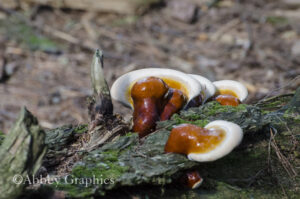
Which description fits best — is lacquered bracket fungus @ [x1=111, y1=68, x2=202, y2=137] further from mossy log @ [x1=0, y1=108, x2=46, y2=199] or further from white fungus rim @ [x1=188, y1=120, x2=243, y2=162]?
mossy log @ [x1=0, y1=108, x2=46, y2=199]

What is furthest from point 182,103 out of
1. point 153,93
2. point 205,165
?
point 205,165

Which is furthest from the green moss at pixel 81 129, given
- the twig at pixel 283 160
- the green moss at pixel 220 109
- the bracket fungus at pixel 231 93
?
the twig at pixel 283 160

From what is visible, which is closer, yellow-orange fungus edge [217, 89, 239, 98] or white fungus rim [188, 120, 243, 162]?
white fungus rim [188, 120, 243, 162]

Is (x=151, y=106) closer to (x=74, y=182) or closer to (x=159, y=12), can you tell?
(x=74, y=182)

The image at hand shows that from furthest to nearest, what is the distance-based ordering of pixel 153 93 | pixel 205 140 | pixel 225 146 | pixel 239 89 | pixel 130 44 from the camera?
pixel 130 44 → pixel 239 89 → pixel 153 93 → pixel 205 140 → pixel 225 146

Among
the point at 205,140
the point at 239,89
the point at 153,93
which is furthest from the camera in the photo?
the point at 239,89

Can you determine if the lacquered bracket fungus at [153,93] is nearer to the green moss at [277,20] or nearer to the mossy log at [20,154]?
the mossy log at [20,154]

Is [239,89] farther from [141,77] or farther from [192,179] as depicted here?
[192,179]

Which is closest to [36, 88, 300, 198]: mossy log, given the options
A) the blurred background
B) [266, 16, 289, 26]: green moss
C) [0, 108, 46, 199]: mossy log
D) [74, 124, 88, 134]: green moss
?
[0, 108, 46, 199]: mossy log
